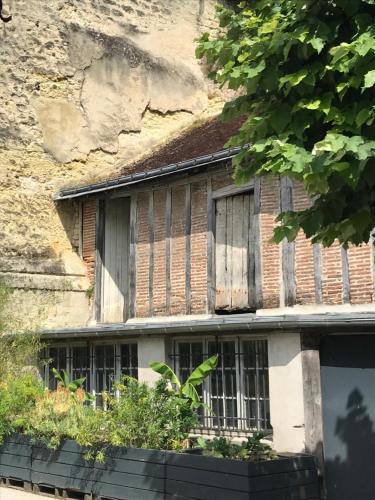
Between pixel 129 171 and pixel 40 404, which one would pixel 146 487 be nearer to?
pixel 40 404

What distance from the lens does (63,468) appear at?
7.93 m

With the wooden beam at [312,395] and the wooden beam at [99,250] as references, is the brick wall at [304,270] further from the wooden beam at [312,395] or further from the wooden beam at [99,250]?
the wooden beam at [99,250]

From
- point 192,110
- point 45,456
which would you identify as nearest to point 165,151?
point 192,110

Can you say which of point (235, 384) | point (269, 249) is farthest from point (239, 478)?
point (269, 249)

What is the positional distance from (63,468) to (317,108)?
574 centimetres

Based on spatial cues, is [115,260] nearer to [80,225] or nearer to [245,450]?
[80,225]

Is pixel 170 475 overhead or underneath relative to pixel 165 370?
underneath

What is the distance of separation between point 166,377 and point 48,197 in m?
5.29

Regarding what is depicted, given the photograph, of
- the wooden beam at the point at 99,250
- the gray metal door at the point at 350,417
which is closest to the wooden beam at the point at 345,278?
the gray metal door at the point at 350,417

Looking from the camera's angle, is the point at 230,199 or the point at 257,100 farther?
the point at 230,199

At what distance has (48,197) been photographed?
12.2 meters

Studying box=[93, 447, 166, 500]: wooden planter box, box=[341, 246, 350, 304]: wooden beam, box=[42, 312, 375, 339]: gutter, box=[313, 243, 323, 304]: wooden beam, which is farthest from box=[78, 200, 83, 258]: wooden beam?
box=[341, 246, 350, 304]: wooden beam

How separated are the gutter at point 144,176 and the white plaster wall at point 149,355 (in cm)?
262

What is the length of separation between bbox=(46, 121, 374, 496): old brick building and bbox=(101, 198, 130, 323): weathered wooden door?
→ 19 mm
